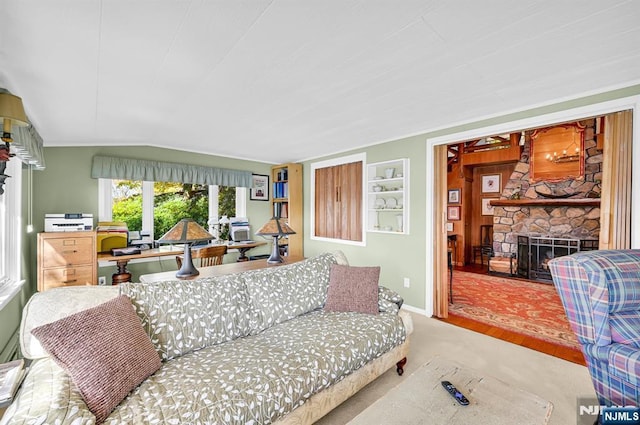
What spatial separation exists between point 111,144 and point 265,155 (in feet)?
6.96

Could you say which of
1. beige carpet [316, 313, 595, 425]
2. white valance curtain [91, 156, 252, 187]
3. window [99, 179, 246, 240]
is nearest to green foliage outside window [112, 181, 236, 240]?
window [99, 179, 246, 240]

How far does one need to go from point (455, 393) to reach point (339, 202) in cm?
345

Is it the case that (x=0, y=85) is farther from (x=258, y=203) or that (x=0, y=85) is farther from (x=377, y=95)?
(x=258, y=203)

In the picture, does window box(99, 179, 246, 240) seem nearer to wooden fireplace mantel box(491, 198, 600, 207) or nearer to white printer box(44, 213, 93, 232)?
white printer box(44, 213, 93, 232)

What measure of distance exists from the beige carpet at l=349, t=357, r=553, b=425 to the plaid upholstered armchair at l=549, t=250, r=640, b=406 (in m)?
0.66

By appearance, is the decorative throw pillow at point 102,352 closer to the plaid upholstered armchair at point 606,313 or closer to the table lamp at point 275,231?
the table lamp at point 275,231

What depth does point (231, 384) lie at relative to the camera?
1274 millimetres

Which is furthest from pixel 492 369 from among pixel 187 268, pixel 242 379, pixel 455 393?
pixel 187 268

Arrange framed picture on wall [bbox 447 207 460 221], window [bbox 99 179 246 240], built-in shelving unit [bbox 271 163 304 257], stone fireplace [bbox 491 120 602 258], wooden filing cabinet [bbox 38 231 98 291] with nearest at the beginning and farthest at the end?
wooden filing cabinet [bbox 38 231 98 291]
window [bbox 99 179 246 240]
stone fireplace [bbox 491 120 602 258]
built-in shelving unit [bbox 271 163 304 257]
framed picture on wall [bbox 447 207 460 221]

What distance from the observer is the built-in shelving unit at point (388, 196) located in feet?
11.8

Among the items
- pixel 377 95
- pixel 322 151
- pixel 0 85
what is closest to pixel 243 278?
pixel 377 95

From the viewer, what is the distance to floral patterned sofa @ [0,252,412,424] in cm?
110

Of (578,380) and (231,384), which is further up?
(231,384)

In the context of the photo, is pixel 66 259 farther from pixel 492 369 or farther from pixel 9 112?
pixel 492 369
